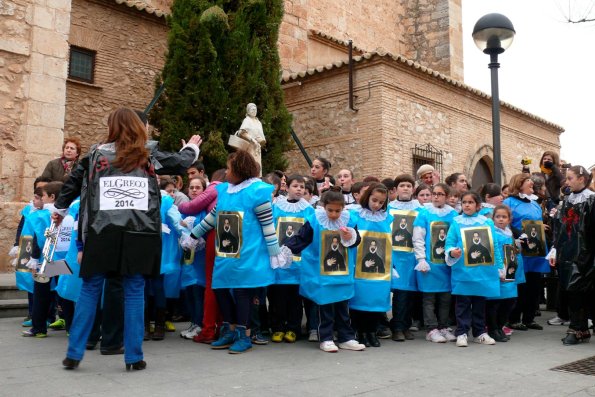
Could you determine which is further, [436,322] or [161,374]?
[436,322]

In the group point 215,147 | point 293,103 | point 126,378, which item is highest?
point 293,103

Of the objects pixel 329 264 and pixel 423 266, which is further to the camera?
pixel 423 266

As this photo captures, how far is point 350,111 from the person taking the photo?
45.3 feet

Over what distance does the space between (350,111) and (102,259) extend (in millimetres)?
10482

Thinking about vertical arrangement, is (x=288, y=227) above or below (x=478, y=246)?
above

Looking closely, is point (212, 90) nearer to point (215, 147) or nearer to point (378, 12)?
point (215, 147)

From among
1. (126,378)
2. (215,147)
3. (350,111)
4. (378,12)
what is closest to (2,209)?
(215,147)

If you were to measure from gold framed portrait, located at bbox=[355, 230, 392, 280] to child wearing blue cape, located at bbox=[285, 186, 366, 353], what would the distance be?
152mm

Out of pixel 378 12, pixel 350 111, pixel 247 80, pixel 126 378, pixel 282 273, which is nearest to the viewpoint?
pixel 126 378

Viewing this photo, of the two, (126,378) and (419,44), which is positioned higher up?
(419,44)

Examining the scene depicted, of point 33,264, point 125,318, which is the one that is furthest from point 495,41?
point 33,264

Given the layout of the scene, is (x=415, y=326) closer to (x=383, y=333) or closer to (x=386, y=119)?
(x=383, y=333)

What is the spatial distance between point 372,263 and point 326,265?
0.49m

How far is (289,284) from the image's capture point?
5.52m
